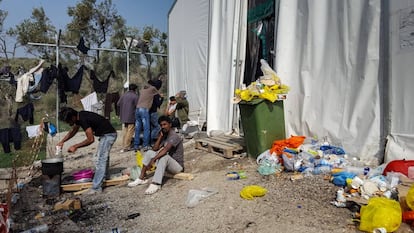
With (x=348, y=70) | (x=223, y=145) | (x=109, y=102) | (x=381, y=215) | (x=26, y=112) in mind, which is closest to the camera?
(x=381, y=215)

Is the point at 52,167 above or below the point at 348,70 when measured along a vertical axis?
below

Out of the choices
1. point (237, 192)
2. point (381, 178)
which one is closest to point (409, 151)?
point (381, 178)

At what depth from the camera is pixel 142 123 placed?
9.02 metres

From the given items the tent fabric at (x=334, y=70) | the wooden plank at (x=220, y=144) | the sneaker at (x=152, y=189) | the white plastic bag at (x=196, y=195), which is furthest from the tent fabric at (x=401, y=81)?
the sneaker at (x=152, y=189)

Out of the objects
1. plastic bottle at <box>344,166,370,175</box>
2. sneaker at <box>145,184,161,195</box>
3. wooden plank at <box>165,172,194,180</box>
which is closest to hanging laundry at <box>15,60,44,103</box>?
wooden plank at <box>165,172,194,180</box>

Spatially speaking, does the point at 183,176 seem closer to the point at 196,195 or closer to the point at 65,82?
the point at 196,195

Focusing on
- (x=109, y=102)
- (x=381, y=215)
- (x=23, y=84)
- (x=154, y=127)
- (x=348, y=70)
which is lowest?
(x=154, y=127)

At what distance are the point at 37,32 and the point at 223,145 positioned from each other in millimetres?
16693

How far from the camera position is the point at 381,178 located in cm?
390

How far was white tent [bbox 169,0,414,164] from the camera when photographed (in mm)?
4465

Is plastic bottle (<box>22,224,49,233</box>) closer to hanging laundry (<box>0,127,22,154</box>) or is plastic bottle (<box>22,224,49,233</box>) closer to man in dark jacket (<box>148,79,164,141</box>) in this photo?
hanging laundry (<box>0,127,22,154</box>)

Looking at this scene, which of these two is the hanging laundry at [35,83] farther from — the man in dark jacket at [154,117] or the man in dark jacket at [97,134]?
the man in dark jacket at [97,134]

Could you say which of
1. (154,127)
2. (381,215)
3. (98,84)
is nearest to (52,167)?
(154,127)

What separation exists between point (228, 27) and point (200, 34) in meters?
2.32
